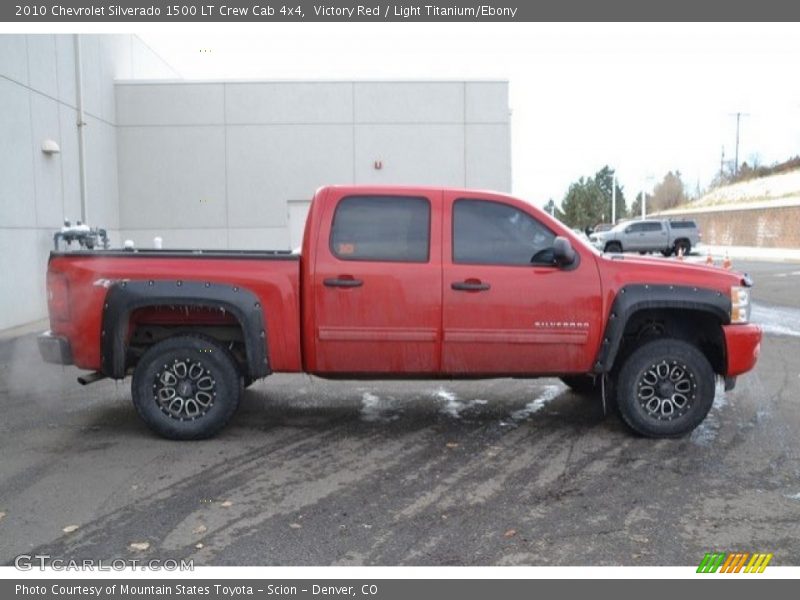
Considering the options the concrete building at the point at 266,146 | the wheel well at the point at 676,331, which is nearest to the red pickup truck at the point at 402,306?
the wheel well at the point at 676,331

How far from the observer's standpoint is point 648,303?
19.6ft

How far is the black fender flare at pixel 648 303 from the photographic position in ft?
19.6

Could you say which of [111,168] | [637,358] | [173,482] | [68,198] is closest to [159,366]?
[173,482]

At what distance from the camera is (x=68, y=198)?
15094mm

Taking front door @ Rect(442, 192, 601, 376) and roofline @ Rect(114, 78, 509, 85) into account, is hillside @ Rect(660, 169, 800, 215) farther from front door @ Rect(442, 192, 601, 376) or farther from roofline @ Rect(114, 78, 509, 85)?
front door @ Rect(442, 192, 601, 376)

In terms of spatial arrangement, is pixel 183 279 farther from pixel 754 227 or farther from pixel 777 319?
pixel 754 227

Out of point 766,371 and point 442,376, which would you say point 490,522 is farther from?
point 766,371

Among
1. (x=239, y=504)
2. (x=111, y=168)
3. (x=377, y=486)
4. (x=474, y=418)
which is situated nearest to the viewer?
(x=239, y=504)

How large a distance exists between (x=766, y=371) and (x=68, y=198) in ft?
41.8

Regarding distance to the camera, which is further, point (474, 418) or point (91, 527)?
point (474, 418)

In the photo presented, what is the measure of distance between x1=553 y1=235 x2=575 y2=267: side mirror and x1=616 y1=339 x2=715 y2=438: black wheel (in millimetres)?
1006

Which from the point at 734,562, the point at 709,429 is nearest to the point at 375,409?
the point at 709,429

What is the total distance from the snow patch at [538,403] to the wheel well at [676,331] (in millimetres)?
1078

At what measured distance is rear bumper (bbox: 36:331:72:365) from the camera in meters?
6.00
